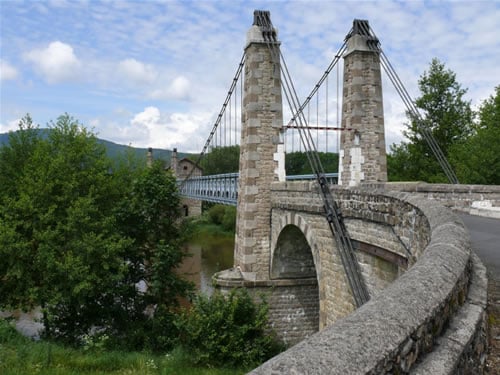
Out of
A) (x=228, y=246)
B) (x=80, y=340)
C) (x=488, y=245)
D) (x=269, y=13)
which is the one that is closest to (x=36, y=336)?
(x=80, y=340)

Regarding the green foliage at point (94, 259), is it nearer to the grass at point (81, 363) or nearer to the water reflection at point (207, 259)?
the grass at point (81, 363)

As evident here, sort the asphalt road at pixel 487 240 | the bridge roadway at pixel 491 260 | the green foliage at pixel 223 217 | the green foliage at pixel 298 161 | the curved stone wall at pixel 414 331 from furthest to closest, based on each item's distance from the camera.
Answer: the green foliage at pixel 298 161 → the green foliage at pixel 223 217 → the asphalt road at pixel 487 240 → the bridge roadway at pixel 491 260 → the curved stone wall at pixel 414 331

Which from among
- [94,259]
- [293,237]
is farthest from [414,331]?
[94,259]

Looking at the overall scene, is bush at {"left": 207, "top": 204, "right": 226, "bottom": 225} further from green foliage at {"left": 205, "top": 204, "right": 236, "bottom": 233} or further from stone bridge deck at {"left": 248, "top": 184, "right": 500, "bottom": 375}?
stone bridge deck at {"left": 248, "top": 184, "right": 500, "bottom": 375}

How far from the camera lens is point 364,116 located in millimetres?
12234

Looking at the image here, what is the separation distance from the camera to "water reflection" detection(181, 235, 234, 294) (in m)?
22.8

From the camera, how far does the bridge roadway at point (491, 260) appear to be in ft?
8.63

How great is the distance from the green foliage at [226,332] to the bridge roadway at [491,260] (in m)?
5.32

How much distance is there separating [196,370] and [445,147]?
14.9m

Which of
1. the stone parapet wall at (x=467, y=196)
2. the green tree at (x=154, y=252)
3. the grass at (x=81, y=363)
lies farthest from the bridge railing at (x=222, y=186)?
the grass at (x=81, y=363)

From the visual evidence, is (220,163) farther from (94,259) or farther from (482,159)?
(94,259)

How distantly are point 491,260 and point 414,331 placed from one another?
3288 mm

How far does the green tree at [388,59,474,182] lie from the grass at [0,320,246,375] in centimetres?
1305

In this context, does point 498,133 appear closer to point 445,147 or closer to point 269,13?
point 445,147
